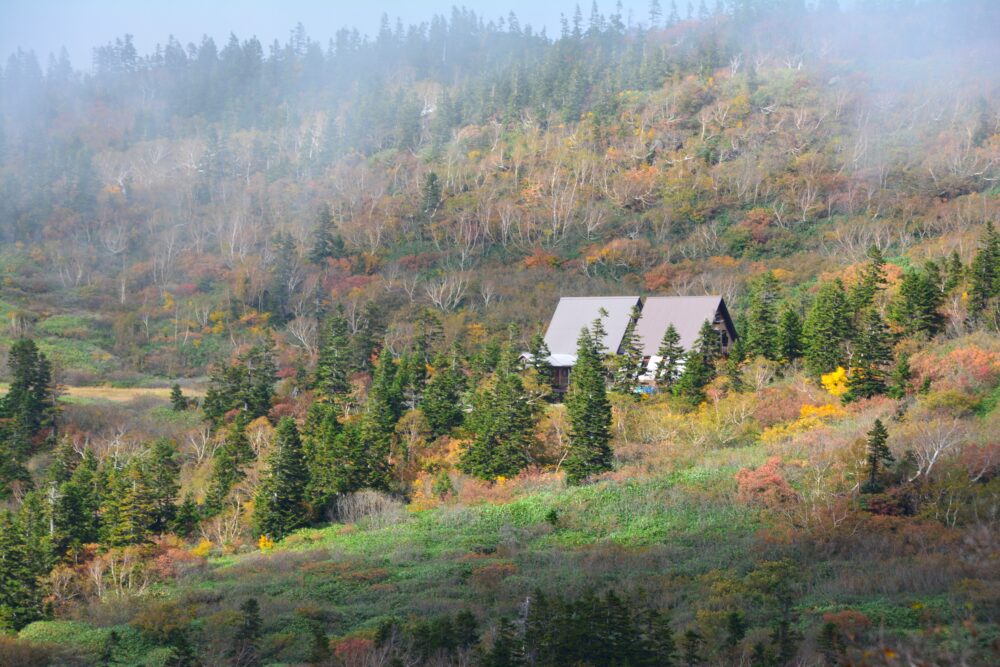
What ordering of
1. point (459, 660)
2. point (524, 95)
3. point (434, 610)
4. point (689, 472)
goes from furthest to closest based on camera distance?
point (524, 95) → point (689, 472) → point (434, 610) → point (459, 660)

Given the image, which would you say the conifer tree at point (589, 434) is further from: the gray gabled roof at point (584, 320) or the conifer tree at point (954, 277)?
the conifer tree at point (954, 277)

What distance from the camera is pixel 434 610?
67.5 ft

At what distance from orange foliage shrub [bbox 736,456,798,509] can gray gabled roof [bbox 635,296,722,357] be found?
1428cm

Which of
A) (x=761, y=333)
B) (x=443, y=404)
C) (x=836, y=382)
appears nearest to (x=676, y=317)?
(x=761, y=333)

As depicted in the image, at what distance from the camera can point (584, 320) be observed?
46.2m

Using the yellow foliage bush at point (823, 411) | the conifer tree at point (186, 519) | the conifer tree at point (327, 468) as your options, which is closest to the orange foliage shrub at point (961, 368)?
the yellow foliage bush at point (823, 411)

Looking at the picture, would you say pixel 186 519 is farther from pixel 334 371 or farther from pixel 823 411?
pixel 823 411

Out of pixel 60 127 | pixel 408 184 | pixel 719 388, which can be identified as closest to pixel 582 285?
pixel 719 388

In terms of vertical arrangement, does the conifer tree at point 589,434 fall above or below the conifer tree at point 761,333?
below

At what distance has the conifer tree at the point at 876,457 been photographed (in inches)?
981

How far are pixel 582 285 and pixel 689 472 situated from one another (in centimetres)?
3023

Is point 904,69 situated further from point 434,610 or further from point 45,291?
point 434,610

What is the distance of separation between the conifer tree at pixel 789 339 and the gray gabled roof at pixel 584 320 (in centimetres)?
836

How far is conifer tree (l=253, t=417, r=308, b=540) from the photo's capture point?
30703 mm
